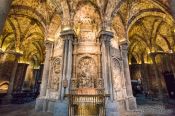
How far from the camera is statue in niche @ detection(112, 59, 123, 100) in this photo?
957cm

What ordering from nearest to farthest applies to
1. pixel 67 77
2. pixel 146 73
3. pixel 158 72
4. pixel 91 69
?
pixel 67 77 → pixel 91 69 → pixel 158 72 → pixel 146 73

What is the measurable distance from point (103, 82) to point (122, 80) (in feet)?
7.17

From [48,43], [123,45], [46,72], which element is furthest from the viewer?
[123,45]

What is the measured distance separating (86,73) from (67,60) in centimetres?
151

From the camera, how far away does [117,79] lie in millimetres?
9961

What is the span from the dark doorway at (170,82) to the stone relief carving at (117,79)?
8671 mm

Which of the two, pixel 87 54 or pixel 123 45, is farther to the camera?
pixel 123 45

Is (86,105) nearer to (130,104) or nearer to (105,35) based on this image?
(130,104)

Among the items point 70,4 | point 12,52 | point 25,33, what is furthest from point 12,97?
point 70,4

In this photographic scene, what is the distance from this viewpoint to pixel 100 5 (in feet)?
33.8

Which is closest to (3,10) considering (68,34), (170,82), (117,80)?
(68,34)

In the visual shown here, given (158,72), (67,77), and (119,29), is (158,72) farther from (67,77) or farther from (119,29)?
(67,77)

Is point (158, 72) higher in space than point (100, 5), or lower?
lower

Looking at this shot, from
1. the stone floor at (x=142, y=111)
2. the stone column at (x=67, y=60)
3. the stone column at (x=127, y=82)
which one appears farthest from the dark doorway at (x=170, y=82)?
the stone column at (x=67, y=60)
